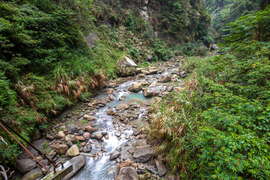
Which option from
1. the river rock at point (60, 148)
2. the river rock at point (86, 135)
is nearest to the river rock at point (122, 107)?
the river rock at point (86, 135)

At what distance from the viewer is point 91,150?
3.24m

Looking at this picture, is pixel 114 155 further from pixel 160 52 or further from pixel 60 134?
pixel 160 52

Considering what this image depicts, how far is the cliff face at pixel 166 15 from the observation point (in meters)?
14.0

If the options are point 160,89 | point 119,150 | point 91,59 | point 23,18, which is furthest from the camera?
point 91,59

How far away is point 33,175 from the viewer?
251cm

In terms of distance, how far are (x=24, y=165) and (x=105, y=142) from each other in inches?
64.2

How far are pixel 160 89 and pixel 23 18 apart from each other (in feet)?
18.2

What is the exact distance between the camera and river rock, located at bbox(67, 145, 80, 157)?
305 cm

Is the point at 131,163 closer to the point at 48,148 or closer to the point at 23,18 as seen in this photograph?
the point at 48,148

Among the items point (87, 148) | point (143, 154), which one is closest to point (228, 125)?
point (143, 154)

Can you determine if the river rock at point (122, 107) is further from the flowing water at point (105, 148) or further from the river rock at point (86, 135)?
the river rock at point (86, 135)

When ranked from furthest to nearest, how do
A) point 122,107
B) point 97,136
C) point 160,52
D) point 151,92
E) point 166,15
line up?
point 166,15 < point 160,52 < point 151,92 < point 122,107 < point 97,136

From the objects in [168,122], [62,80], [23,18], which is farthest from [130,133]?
[23,18]

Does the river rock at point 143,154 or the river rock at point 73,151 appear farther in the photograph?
the river rock at point 73,151
